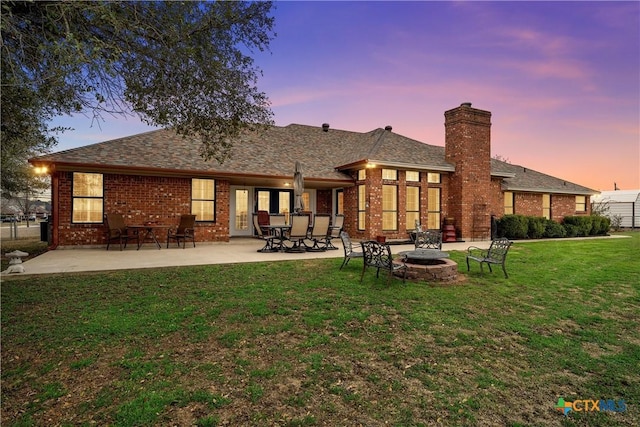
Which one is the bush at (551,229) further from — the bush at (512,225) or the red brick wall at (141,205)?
the red brick wall at (141,205)

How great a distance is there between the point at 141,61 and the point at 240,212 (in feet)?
39.8

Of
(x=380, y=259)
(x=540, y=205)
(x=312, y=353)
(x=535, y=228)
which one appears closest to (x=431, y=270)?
(x=380, y=259)

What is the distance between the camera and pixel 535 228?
16.7m

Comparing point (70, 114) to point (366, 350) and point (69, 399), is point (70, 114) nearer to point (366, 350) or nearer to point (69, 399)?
point (69, 399)

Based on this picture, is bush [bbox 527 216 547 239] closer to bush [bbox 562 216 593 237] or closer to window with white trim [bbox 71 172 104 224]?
bush [bbox 562 216 593 237]

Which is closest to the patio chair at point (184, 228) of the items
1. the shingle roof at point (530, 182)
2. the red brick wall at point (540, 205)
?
the shingle roof at point (530, 182)

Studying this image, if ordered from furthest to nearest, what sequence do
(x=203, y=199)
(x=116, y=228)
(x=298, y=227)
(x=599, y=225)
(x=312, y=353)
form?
(x=599, y=225) → (x=203, y=199) → (x=116, y=228) → (x=298, y=227) → (x=312, y=353)

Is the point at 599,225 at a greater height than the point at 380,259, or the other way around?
the point at 599,225

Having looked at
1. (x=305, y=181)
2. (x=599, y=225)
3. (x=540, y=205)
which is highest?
(x=305, y=181)

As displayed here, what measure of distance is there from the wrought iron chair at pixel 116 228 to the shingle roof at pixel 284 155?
1830 millimetres

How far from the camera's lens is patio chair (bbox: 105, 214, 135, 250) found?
11.1 metres

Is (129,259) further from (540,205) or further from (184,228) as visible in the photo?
(540,205)

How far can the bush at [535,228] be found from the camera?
1673cm

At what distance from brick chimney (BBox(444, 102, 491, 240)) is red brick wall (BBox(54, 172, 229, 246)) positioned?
11019 millimetres
